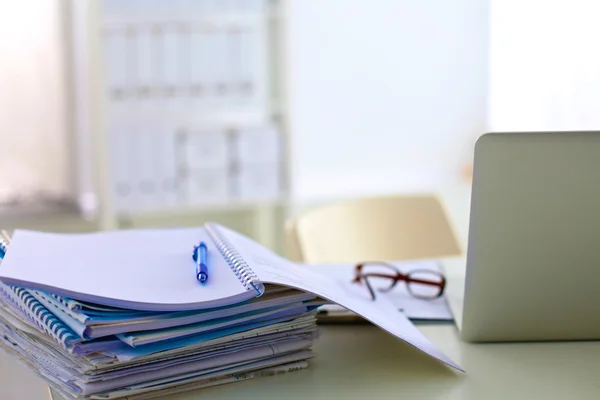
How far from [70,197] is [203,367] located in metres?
2.45

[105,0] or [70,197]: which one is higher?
[105,0]

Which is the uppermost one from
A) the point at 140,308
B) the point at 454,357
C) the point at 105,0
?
the point at 105,0

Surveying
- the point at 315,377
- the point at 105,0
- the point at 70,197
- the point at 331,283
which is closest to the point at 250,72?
the point at 105,0

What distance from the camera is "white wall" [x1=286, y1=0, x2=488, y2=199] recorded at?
368cm

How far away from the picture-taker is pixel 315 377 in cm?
85

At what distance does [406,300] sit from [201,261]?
368 millimetres

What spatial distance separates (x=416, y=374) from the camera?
0.86 m

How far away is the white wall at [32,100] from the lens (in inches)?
119

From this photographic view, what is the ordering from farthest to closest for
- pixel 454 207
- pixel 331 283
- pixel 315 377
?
pixel 454 207 → pixel 331 283 → pixel 315 377

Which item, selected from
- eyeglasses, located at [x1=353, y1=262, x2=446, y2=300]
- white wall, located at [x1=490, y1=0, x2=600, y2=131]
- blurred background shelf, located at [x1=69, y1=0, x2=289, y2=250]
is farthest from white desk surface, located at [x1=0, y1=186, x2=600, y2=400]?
blurred background shelf, located at [x1=69, y1=0, x2=289, y2=250]

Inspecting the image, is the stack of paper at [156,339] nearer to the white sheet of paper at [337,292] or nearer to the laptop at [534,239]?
the white sheet of paper at [337,292]

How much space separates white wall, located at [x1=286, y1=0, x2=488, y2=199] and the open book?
266 centimetres

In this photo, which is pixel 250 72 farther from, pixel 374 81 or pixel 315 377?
pixel 315 377

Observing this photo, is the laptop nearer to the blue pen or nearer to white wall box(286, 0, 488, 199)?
the blue pen
